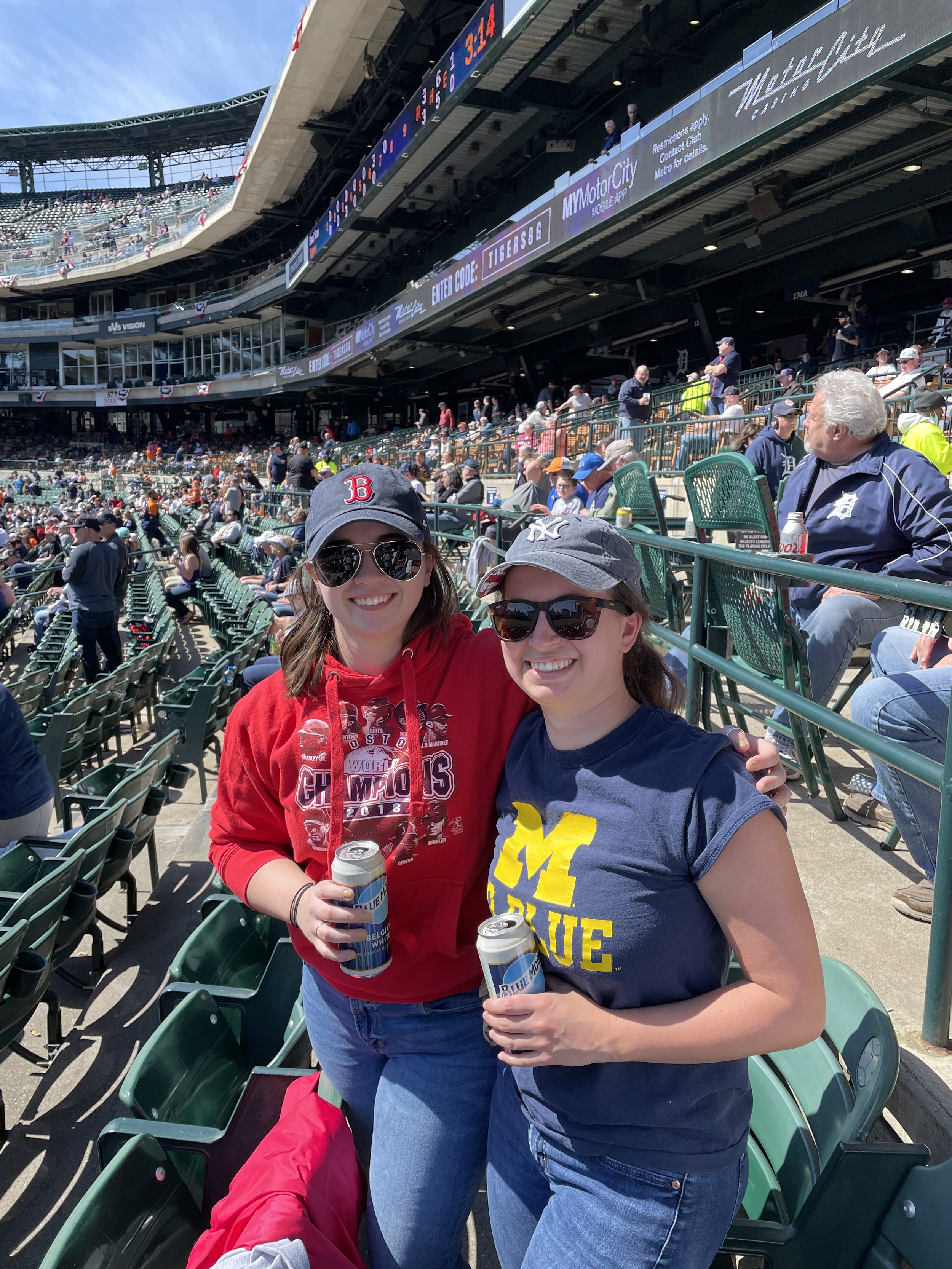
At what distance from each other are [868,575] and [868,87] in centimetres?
1029

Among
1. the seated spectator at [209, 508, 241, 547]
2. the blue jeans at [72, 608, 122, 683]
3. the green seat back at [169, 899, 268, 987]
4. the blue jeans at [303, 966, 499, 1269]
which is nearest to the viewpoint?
the blue jeans at [303, 966, 499, 1269]

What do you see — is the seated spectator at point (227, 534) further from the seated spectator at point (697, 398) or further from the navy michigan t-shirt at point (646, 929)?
the navy michigan t-shirt at point (646, 929)

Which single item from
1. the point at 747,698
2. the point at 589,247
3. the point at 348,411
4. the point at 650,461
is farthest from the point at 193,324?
the point at 747,698

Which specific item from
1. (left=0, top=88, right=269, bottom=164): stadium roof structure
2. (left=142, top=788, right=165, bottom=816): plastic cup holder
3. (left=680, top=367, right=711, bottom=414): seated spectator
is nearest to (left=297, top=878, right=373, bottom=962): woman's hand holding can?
(left=142, top=788, right=165, bottom=816): plastic cup holder

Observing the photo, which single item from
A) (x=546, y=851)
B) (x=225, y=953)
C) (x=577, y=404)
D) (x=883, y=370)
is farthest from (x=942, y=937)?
(x=577, y=404)

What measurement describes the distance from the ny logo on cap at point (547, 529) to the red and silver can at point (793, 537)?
6.56 ft

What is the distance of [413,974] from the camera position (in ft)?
5.73

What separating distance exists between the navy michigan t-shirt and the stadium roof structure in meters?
65.9

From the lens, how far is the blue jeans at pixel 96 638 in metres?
9.73

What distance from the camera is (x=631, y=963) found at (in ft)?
4.39

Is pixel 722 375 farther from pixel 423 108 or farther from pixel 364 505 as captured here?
pixel 423 108

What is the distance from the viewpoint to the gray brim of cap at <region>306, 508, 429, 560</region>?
176 cm

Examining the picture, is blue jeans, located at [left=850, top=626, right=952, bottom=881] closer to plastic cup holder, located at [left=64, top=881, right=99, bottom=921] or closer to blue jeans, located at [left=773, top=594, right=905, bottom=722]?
blue jeans, located at [left=773, top=594, right=905, bottom=722]

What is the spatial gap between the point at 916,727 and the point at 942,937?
2.21 ft
